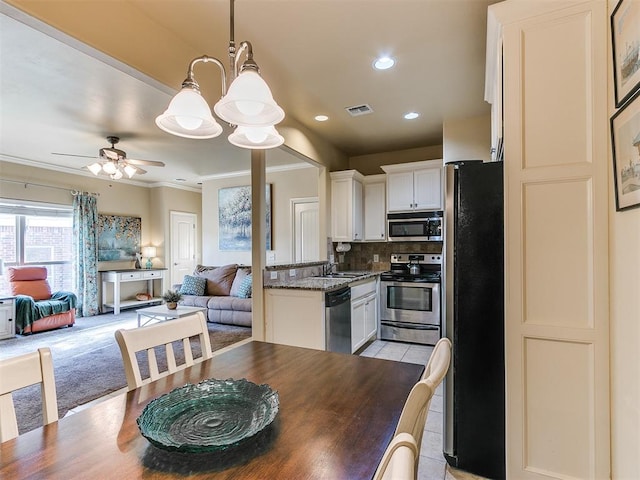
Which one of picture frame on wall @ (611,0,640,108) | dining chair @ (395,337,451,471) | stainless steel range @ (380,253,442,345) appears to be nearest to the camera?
dining chair @ (395,337,451,471)

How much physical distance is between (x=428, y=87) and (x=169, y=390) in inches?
126

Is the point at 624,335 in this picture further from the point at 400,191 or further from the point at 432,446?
the point at 400,191

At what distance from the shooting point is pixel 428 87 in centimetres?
312

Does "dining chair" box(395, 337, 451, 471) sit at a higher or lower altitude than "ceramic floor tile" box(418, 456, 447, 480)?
higher

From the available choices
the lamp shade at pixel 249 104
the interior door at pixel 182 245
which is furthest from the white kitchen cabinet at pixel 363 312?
the interior door at pixel 182 245

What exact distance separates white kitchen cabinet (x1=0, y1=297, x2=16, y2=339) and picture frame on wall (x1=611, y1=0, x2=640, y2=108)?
21.9 ft

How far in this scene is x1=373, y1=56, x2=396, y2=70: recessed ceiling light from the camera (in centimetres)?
262

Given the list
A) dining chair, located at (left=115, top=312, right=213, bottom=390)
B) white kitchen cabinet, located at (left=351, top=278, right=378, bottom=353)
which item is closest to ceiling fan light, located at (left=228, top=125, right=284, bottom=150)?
dining chair, located at (left=115, top=312, right=213, bottom=390)

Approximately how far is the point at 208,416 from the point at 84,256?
21.6 ft

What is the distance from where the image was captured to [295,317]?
3.26 metres

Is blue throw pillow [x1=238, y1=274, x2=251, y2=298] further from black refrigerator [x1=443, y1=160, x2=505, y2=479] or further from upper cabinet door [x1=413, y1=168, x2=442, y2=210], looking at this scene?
black refrigerator [x1=443, y1=160, x2=505, y2=479]

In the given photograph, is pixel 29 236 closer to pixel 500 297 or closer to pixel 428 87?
pixel 428 87

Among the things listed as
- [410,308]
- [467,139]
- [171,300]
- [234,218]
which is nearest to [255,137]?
[467,139]

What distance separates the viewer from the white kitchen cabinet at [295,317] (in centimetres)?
313
